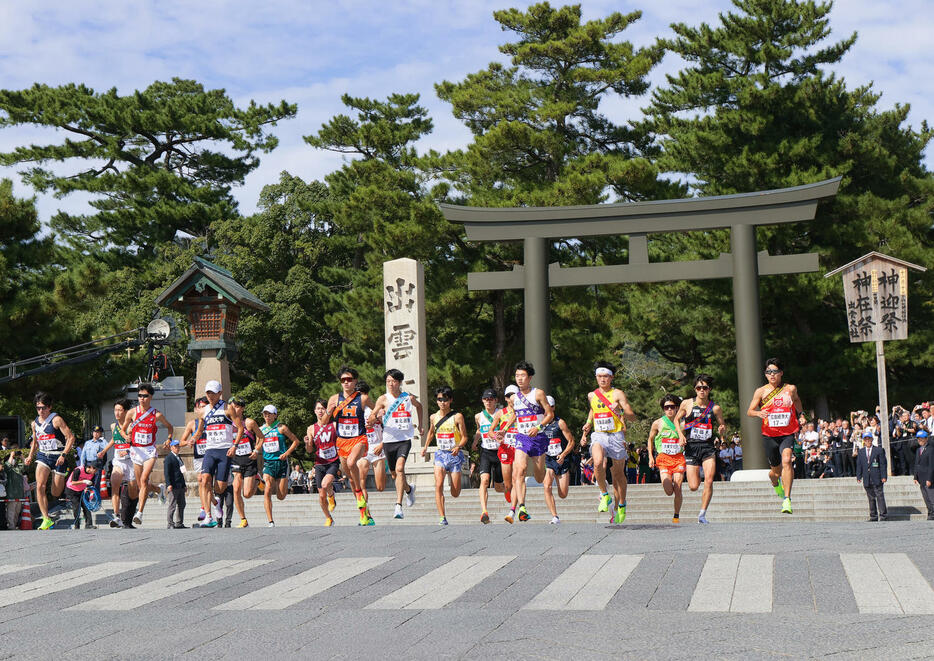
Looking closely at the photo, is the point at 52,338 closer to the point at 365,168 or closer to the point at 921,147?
the point at 365,168

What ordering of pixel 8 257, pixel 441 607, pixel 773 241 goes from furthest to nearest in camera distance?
pixel 773 241 < pixel 8 257 < pixel 441 607

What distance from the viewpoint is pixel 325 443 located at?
13914 millimetres

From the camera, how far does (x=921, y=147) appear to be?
39.0 metres

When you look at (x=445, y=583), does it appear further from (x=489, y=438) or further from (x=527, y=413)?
(x=489, y=438)

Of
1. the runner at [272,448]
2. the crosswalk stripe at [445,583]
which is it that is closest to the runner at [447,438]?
the runner at [272,448]

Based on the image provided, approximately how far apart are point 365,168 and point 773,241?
563 inches

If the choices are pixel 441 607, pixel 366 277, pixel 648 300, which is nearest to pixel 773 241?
pixel 648 300

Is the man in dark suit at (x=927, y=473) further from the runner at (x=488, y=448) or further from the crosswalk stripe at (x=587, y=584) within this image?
the crosswalk stripe at (x=587, y=584)

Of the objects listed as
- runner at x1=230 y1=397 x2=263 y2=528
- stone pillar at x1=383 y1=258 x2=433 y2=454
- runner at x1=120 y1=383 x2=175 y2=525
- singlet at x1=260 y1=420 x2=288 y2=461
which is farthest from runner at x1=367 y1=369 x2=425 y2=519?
stone pillar at x1=383 y1=258 x2=433 y2=454

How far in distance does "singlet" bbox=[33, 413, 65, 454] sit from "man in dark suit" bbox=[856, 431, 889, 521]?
38.2 feet

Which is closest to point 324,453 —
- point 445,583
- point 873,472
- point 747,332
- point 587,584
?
point 445,583

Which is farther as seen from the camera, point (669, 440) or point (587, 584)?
point (669, 440)

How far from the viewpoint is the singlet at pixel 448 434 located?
13320 mm

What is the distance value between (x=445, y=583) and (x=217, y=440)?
6476mm
